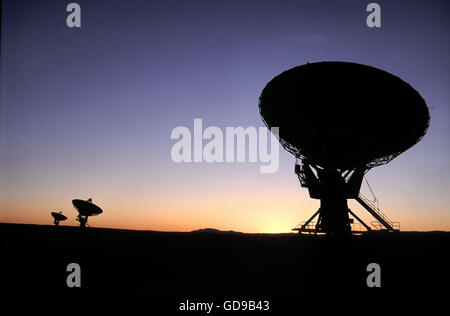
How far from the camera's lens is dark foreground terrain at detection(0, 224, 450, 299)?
14.4 m

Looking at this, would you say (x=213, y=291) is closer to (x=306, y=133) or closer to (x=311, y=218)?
(x=306, y=133)

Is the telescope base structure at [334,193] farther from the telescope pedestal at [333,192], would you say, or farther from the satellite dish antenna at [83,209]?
the satellite dish antenna at [83,209]

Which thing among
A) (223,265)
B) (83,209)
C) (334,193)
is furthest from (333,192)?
(83,209)

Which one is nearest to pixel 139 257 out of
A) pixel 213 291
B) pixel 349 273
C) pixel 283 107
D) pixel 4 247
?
pixel 213 291

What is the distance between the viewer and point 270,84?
27.1 meters

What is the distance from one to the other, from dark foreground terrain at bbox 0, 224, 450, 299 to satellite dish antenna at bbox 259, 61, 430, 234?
780 centimetres

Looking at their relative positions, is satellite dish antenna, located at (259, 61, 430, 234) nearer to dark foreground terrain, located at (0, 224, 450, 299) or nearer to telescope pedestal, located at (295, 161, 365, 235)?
telescope pedestal, located at (295, 161, 365, 235)

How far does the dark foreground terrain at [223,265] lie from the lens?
47.2 feet

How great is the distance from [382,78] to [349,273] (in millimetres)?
16575

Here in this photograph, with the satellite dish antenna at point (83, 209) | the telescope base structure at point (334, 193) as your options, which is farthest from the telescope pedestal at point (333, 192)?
the satellite dish antenna at point (83, 209)

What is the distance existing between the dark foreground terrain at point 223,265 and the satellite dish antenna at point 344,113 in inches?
307

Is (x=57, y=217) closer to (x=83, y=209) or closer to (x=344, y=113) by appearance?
(x=83, y=209)

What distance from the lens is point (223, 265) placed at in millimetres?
18781

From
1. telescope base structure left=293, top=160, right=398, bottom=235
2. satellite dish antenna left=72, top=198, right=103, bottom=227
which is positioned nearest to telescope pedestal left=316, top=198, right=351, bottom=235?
telescope base structure left=293, top=160, right=398, bottom=235
